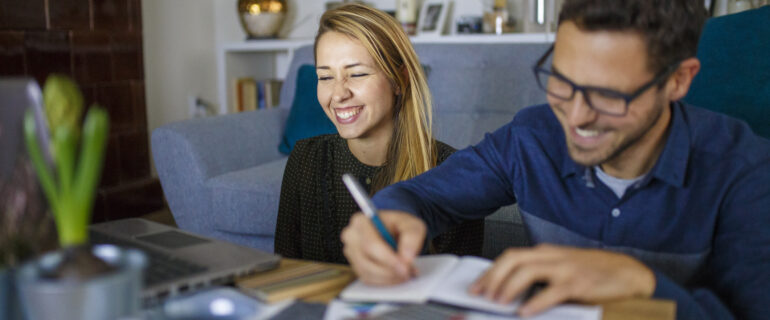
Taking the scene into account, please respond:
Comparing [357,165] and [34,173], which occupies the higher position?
[34,173]

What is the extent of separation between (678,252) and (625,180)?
0.13 m

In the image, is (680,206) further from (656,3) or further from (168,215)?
(168,215)

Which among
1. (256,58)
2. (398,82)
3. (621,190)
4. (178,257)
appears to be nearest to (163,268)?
(178,257)

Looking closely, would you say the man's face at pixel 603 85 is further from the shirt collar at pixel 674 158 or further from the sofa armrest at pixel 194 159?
the sofa armrest at pixel 194 159

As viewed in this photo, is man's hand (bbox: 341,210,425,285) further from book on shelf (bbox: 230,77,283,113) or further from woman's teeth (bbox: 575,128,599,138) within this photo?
book on shelf (bbox: 230,77,283,113)

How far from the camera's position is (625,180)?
946 millimetres

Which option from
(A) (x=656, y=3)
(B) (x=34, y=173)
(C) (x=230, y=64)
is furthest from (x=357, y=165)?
(C) (x=230, y=64)

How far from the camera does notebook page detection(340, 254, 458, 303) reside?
2.01ft

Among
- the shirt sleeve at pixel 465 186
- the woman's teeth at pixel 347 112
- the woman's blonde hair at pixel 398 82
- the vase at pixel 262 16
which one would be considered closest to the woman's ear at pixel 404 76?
the woman's blonde hair at pixel 398 82

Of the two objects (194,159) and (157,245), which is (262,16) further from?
(157,245)

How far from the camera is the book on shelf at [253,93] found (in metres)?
3.52

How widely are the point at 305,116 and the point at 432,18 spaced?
1.01 m

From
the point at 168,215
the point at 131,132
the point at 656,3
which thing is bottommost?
the point at 168,215

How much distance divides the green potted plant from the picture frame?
257 centimetres
